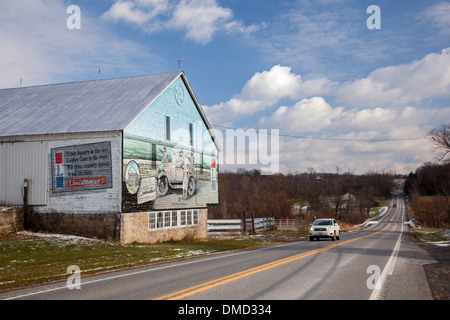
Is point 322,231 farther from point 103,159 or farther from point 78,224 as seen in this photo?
point 78,224

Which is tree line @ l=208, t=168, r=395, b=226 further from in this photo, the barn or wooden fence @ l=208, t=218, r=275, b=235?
the barn

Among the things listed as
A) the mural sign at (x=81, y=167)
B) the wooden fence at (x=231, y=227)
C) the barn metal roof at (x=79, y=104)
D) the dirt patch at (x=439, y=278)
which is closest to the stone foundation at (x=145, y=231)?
the mural sign at (x=81, y=167)

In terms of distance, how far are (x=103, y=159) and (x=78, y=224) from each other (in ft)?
12.9

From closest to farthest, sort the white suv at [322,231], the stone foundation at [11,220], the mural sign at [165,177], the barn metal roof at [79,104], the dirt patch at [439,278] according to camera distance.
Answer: the dirt patch at [439,278]
the stone foundation at [11,220]
the mural sign at [165,177]
the barn metal roof at [79,104]
the white suv at [322,231]

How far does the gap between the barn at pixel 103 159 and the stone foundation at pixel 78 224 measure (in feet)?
0.18

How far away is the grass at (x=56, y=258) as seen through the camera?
11.8 metres

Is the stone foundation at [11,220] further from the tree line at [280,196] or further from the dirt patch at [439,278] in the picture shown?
the tree line at [280,196]

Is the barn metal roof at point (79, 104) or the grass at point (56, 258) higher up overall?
the barn metal roof at point (79, 104)

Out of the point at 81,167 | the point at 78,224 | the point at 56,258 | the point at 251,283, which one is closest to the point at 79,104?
Result: the point at 81,167

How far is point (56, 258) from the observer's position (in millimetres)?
15570

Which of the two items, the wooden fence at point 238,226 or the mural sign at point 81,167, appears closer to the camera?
the mural sign at point 81,167

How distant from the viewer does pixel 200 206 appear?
3175 centimetres

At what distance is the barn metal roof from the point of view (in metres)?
23.8

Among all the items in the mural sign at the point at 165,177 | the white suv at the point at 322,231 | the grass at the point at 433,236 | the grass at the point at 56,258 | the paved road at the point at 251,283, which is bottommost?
the grass at the point at 433,236
